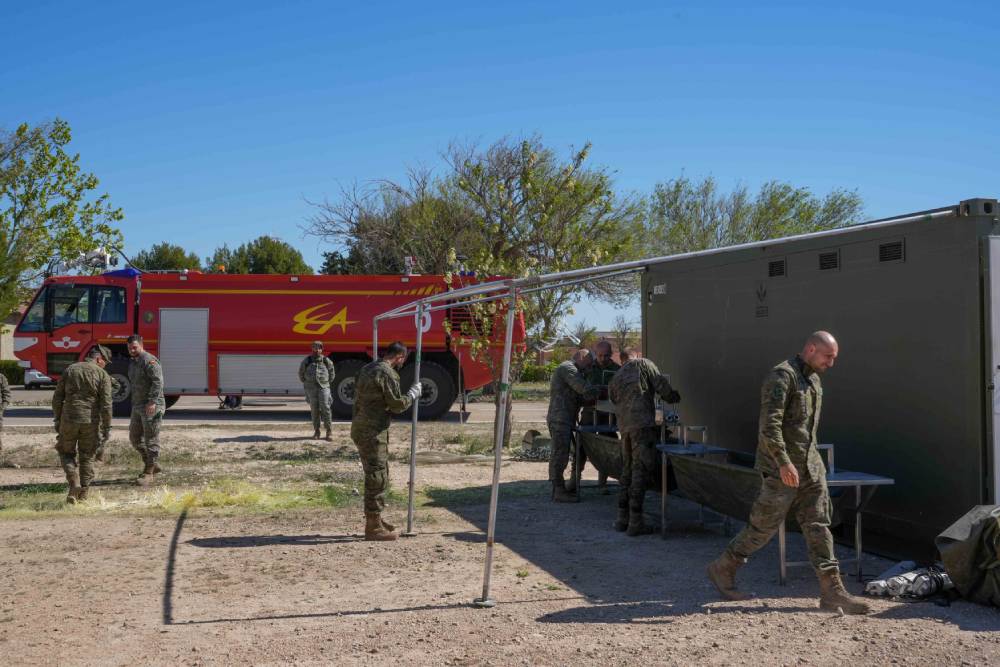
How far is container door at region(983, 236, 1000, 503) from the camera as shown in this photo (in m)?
6.66

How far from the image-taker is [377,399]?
28.3 feet

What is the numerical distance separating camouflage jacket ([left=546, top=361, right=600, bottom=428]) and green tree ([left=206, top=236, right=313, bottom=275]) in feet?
157

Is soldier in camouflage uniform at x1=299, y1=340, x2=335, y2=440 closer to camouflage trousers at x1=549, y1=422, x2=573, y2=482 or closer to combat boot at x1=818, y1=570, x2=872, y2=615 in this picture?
camouflage trousers at x1=549, y1=422, x2=573, y2=482

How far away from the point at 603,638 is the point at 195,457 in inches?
397

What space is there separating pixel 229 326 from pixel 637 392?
1358 centimetres

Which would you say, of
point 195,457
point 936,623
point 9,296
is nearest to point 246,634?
point 936,623

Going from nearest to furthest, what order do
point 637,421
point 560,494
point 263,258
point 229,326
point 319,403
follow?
point 637,421 < point 560,494 < point 319,403 < point 229,326 < point 263,258

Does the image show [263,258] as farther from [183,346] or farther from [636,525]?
[636,525]

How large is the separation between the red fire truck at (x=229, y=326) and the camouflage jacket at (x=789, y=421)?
13987 millimetres

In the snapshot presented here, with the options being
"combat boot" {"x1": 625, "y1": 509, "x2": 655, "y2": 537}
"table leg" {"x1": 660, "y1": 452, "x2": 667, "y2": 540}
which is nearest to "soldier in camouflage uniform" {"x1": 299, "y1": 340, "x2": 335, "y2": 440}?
"combat boot" {"x1": 625, "y1": 509, "x2": 655, "y2": 537}

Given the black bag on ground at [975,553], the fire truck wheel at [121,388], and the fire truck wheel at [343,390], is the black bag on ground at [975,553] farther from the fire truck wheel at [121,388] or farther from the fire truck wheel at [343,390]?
the fire truck wheel at [121,388]

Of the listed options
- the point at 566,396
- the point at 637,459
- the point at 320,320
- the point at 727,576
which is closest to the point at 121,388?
the point at 320,320

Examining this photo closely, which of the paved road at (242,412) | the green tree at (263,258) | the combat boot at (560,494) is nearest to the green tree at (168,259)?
the green tree at (263,258)

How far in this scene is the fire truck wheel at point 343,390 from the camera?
20000mm
